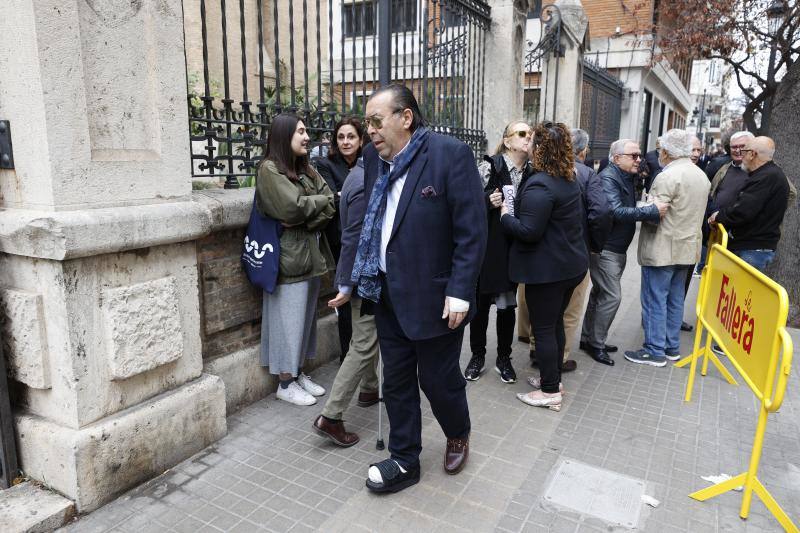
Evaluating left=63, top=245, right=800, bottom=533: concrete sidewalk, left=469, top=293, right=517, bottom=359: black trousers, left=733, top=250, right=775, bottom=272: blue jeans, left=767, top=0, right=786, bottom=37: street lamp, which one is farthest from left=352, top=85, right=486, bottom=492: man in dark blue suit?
left=767, top=0, right=786, bottom=37: street lamp

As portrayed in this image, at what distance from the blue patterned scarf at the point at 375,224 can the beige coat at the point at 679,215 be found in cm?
286

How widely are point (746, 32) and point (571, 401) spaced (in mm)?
8930

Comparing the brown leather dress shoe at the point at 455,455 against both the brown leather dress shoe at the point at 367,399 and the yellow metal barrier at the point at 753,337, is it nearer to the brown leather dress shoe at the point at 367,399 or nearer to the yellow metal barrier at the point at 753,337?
the brown leather dress shoe at the point at 367,399

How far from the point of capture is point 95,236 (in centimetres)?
287

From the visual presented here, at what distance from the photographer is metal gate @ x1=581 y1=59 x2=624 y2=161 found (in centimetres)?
1155

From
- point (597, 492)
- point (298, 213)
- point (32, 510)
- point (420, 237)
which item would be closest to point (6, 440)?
point (32, 510)

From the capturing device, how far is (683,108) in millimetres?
32969

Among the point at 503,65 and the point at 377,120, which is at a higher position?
the point at 503,65

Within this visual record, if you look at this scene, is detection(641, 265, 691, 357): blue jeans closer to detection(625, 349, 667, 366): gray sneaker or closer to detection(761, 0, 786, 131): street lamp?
detection(625, 349, 667, 366): gray sneaker

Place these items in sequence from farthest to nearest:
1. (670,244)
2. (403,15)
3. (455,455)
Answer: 1. (403,15)
2. (670,244)
3. (455,455)

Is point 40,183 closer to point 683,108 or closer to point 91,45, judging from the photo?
point 91,45

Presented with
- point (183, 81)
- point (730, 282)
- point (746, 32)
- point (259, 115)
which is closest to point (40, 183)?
point (183, 81)

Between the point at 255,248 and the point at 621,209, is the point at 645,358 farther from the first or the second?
the point at 255,248

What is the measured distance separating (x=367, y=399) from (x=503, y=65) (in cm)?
514
